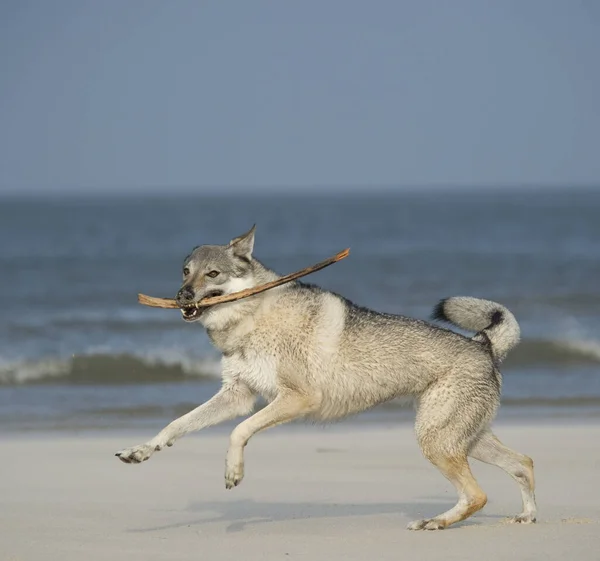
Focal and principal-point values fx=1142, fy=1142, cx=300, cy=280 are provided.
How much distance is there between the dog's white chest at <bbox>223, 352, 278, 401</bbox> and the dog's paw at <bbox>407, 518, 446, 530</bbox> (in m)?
1.18

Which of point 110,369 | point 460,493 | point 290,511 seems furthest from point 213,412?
point 110,369

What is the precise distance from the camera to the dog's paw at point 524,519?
7.11 m

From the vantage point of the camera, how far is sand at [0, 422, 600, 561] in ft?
21.3

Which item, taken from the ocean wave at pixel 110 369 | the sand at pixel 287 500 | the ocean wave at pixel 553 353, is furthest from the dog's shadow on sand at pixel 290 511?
the ocean wave at pixel 553 353

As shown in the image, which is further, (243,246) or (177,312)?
(177,312)

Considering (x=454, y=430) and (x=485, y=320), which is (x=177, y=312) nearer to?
(x=485, y=320)

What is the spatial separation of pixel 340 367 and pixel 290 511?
1.22 meters

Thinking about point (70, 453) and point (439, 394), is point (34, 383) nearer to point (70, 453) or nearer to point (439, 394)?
point (70, 453)

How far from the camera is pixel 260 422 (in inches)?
275

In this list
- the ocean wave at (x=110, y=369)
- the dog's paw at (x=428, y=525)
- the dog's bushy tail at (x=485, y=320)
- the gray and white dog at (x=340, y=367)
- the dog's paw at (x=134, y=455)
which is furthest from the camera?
the ocean wave at (x=110, y=369)

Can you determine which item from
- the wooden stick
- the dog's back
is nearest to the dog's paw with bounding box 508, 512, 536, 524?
the dog's back

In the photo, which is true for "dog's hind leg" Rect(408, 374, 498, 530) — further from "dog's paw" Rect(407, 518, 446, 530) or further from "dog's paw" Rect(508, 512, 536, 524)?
"dog's paw" Rect(508, 512, 536, 524)

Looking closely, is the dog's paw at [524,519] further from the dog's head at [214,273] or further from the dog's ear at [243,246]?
the dog's ear at [243,246]

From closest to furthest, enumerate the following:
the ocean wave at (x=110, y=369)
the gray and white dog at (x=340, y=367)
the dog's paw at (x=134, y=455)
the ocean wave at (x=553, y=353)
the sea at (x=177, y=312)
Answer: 1. the dog's paw at (x=134, y=455)
2. the gray and white dog at (x=340, y=367)
3. the sea at (x=177, y=312)
4. the ocean wave at (x=110, y=369)
5. the ocean wave at (x=553, y=353)
